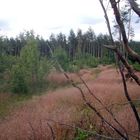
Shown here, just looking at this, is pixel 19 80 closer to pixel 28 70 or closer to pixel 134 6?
pixel 28 70

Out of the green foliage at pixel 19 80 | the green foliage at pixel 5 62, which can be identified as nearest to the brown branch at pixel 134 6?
Result: the green foliage at pixel 19 80

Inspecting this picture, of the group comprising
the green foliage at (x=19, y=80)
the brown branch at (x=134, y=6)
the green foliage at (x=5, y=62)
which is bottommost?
the green foliage at (x=19, y=80)

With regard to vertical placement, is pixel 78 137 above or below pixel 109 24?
below

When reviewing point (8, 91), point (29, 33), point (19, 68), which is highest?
point (29, 33)

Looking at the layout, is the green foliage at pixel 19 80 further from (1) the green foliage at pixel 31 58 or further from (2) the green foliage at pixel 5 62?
(2) the green foliage at pixel 5 62

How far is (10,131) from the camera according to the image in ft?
28.3

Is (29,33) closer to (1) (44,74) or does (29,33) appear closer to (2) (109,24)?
(1) (44,74)

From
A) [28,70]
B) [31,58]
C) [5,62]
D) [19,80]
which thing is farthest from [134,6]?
[5,62]

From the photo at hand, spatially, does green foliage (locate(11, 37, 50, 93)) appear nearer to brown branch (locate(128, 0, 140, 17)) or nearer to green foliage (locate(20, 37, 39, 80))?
green foliage (locate(20, 37, 39, 80))

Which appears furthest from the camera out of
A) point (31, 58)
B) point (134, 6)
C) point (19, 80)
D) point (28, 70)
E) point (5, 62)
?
point (5, 62)

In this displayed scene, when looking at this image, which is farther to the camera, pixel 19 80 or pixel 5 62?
pixel 5 62

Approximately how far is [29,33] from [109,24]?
31.8 m

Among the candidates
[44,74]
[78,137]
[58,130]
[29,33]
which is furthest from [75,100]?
[29,33]

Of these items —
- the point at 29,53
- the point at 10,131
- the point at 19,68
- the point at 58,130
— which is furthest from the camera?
the point at 29,53
